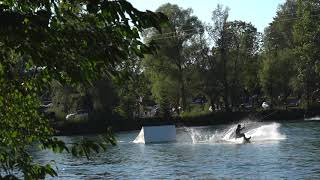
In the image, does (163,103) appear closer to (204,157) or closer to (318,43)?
(318,43)

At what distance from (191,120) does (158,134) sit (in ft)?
90.6

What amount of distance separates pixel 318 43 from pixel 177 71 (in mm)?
21759

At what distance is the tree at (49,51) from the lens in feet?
12.9

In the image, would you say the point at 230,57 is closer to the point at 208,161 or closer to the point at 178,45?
the point at 178,45

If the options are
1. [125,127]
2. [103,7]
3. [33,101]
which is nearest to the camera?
[103,7]

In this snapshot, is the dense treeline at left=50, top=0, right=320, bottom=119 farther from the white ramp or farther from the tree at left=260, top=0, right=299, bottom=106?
the white ramp

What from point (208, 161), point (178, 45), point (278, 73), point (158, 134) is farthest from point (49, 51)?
A: point (278, 73)

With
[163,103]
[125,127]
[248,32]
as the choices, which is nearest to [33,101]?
[125,127]

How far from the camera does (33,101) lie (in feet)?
19.3

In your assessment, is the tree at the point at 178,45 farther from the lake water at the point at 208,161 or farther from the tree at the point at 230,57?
the lake water at the point at 208,161

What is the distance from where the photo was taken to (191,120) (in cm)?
7775

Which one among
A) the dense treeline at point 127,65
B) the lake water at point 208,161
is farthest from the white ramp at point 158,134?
the dense treeline at point 127,65

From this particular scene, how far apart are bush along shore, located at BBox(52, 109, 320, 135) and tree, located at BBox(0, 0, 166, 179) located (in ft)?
219

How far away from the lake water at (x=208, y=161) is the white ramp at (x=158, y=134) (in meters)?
2.82
